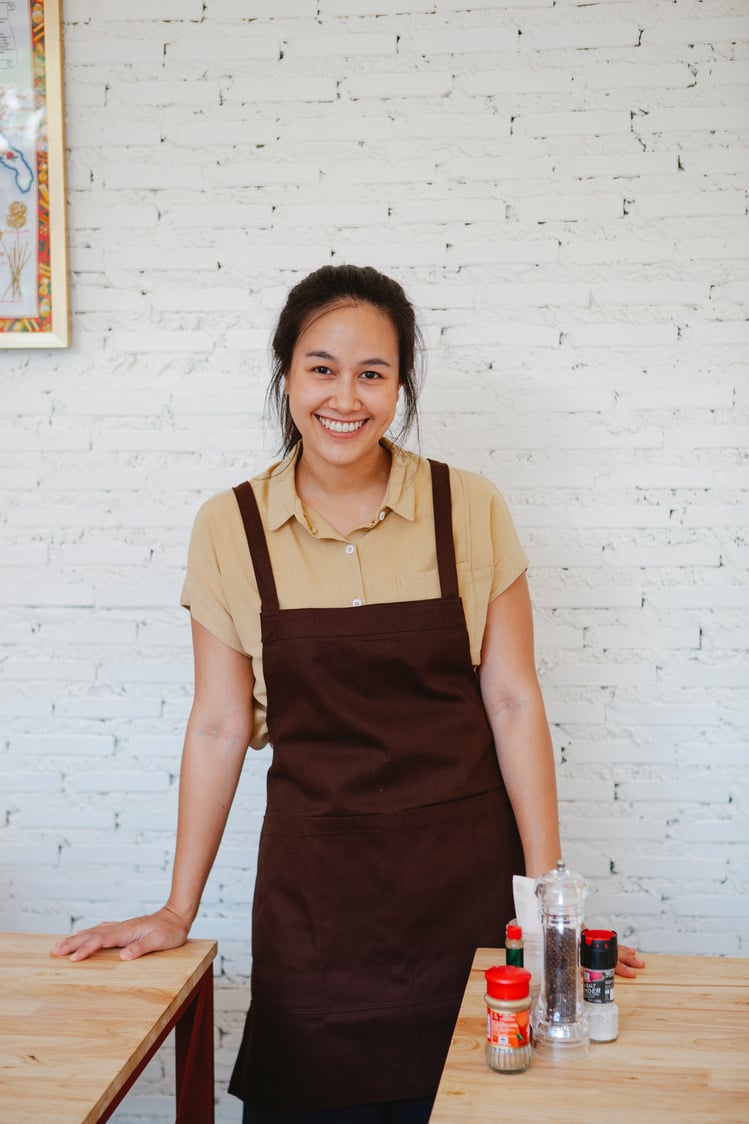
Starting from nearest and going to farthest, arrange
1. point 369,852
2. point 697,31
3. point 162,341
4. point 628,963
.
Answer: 1. point 628,963
2. point 369,852
3. point 697,31
4. point 162,341

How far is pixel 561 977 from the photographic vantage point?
132 centimetres

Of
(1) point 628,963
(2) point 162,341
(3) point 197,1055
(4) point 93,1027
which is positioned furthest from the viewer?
(2) point 162,341

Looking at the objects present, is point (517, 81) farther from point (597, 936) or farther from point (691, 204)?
point (597, 936)

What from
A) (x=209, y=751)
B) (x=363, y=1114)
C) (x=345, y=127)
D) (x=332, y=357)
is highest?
(x=345, y=127)

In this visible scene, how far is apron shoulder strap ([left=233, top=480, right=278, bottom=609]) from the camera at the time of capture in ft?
6.09

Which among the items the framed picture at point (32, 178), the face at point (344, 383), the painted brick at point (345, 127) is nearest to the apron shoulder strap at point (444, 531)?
the face at point (344, 383)

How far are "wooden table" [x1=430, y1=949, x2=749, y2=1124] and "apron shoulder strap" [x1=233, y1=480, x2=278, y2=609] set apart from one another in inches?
27.3

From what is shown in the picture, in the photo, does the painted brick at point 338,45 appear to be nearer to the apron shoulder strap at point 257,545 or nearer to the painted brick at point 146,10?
the painted brick at point 146,10

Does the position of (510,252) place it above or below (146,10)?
below

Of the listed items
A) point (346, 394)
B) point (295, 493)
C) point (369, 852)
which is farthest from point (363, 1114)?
point (346, 394)

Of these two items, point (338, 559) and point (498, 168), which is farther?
point (498, 168)

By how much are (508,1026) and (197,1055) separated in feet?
1.98

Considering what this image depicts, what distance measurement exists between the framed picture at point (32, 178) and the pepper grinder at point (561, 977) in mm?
1776

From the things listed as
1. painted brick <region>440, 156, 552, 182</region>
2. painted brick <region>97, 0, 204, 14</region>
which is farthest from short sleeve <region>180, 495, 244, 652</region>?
painted brick <region>97, 0, 204, 14</region>
